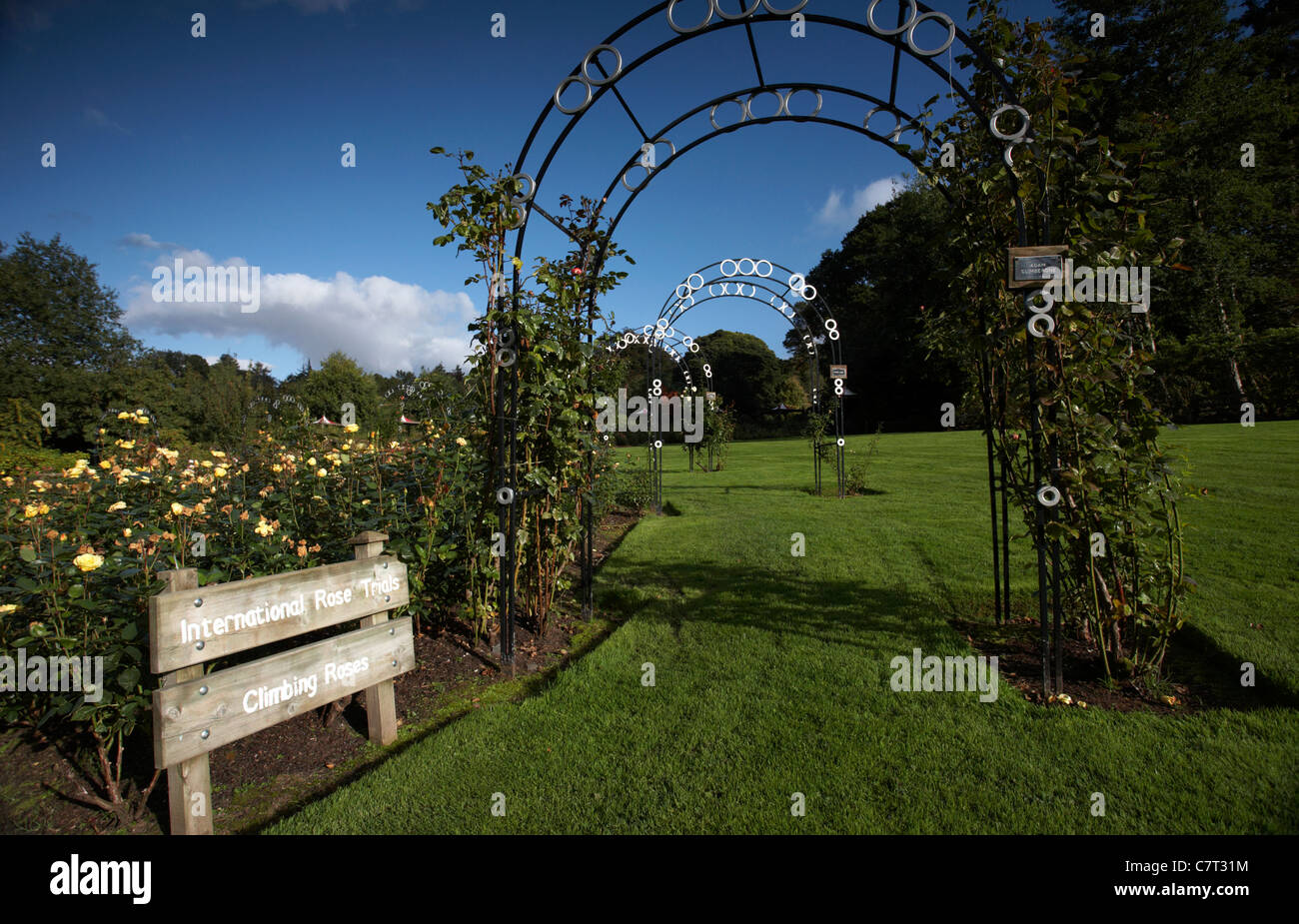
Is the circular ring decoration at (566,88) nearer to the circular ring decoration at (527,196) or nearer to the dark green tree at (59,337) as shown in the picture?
the circular ring decoration at (527,196)

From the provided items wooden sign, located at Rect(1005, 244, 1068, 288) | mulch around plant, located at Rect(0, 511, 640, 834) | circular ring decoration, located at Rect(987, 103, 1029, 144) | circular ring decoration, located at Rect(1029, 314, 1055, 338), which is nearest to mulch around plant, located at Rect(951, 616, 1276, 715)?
circular ring decoration, located at Rect(1029, 314, 1055, 338)

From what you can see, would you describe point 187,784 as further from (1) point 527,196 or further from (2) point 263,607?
(1) point 527,196

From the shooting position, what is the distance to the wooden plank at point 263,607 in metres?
1.98

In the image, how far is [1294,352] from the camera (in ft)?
65.8

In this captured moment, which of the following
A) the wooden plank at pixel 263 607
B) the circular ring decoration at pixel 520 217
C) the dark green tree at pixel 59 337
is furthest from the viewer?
the dark green tree at pixel 59 337

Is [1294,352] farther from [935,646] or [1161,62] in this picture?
[935,646]

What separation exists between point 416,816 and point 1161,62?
33281 millimetres

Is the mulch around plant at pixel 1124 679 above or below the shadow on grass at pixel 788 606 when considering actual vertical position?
below

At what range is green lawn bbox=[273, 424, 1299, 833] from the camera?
227cm

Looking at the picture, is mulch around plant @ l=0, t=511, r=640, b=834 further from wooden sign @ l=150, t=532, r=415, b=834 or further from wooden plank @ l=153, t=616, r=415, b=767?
wooden plank @ l=153, t=616, r=415, b=767

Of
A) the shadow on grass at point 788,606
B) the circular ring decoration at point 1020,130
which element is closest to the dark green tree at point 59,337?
the shadow on grass at point 788,606

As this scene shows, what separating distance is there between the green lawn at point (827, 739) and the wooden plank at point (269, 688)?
39 cm

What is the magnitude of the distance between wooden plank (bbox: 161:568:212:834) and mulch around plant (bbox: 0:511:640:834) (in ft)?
0.57
